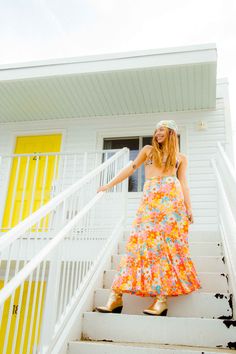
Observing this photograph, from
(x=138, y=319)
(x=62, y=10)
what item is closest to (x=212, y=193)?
(x=138, y=319)

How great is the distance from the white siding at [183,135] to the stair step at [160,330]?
3.09 meters

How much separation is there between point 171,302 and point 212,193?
125 inches

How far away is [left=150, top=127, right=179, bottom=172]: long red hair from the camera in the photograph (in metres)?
2.87

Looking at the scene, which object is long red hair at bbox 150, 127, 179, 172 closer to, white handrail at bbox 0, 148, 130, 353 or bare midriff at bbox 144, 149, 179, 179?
bare midriff at bbox 144, 149, 179, 179

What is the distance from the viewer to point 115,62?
16.7 ft

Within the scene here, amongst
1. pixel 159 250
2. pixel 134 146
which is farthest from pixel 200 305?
Answer: pixel 134 146

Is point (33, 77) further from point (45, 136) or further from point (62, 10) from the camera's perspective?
point (62, 10)

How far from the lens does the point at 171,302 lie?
269cm

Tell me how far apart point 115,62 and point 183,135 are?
1.74 metres

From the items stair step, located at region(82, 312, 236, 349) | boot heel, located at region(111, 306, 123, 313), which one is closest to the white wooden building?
stair step, located at region(82, 312, 236, 349)

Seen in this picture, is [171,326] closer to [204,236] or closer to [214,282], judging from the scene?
[214,282]

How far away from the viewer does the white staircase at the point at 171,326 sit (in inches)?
88.7

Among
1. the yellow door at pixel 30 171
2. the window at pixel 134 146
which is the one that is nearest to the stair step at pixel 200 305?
the window at pixel 134 146

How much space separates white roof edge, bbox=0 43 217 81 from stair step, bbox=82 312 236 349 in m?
3.52
